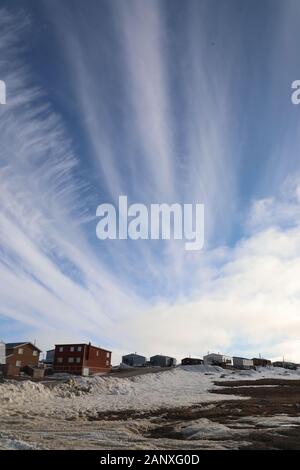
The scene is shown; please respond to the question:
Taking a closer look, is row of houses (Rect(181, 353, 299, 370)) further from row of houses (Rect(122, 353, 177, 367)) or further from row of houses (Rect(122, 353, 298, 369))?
row of houses (Rect(122, 353, 177, 367))

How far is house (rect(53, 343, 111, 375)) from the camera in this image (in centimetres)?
8181

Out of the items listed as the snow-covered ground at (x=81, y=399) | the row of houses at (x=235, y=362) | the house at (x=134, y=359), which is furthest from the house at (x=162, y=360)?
the snow-covered ground at (x=81, y=399)

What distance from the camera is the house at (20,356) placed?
81.6 metres

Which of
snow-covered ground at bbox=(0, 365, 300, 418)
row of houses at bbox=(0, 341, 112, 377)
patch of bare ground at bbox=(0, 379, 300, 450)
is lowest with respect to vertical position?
patch of bare ground at bbox=(0, 379, 300, 450)

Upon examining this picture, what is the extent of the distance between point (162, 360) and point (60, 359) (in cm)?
4719

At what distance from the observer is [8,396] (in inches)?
1127

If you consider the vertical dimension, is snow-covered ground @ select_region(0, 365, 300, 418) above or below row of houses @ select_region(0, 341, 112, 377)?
below

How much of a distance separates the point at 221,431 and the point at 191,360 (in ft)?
325

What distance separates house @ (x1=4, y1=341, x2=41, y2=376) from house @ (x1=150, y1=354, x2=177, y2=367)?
45147 millimetres

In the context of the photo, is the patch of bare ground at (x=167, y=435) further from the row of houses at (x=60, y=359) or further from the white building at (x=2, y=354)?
the white building at (x=2, y=354)

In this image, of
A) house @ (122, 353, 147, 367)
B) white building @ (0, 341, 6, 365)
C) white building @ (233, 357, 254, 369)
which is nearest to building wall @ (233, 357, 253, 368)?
white building @ (233, 357, 254, 369)

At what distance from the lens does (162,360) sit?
124 meters
